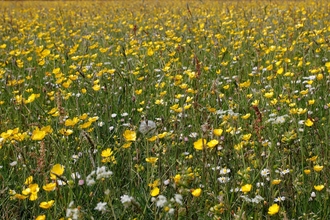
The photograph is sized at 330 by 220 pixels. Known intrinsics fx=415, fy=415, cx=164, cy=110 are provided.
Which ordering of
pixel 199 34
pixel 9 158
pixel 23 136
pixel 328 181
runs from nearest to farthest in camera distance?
pixel 328 181 → pixel 23 136 → pixel 9 158 → pixel 199 34

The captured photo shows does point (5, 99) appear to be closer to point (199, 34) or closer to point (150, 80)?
point (150, 80)

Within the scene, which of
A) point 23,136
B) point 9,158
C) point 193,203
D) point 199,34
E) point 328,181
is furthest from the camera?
point 199,34

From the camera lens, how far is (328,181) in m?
1.72

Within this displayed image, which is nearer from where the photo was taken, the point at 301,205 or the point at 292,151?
the point at 301,205

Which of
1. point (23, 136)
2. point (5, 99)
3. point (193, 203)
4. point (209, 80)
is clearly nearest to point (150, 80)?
point (209, 80)

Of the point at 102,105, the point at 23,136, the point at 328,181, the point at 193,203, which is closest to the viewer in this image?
the point at 193,203

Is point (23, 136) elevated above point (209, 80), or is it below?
above

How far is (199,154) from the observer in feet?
6.86

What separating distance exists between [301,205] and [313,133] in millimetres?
638

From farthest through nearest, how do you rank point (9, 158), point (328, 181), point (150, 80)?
point (150, 80) → point (9, 158) → point (328, 181)

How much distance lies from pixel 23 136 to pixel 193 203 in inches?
32.0

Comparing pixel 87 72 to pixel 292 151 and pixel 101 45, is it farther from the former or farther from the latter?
pixel 292 151

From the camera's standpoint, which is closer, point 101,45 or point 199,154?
point 199,154

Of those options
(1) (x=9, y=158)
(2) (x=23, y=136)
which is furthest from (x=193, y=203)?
(1) (x=9, y=158)
